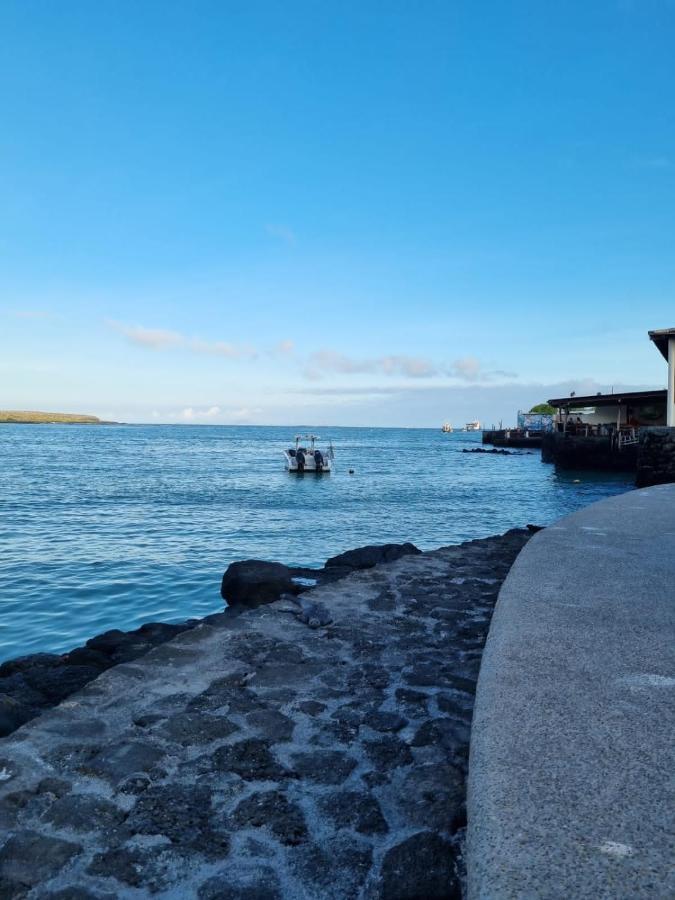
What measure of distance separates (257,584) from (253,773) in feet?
13.8

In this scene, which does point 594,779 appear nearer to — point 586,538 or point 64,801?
point 64,801

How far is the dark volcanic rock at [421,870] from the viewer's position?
87.7 inches

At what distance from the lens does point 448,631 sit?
494cm

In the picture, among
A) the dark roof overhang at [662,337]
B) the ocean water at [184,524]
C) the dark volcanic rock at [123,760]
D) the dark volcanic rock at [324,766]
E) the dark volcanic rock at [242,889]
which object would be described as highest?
the dark roof overhang at [662,337]

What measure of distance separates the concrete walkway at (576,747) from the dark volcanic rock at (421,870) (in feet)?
1.38

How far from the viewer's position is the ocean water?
10.2 metres

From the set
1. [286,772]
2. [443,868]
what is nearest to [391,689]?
[286,772]

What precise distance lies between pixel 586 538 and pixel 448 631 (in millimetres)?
2600

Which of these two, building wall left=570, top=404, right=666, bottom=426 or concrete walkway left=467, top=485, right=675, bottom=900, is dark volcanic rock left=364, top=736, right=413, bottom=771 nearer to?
concrete walkway left=467, top=485, right=675, bottom=900

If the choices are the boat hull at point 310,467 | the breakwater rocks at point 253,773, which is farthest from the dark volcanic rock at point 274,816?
the boat hull at point 310,467

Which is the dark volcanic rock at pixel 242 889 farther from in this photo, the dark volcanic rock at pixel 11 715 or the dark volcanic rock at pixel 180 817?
the dark volcanic rock at pixel 11 715

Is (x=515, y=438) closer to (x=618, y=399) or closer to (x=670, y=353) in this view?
(x=618, y=399)

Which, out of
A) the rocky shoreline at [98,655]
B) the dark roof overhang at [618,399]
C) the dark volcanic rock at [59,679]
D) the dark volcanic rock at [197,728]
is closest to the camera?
the dark volcanic rock at [197,728]

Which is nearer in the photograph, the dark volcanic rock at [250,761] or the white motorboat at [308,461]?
the dark volcanic rock at [250,761]
